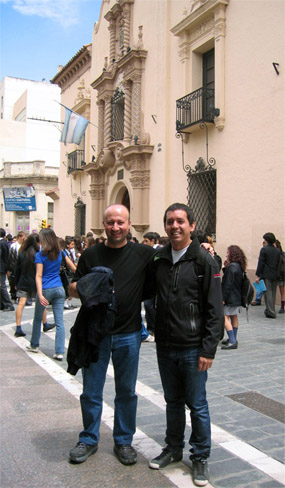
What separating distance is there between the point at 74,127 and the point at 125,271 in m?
15.2

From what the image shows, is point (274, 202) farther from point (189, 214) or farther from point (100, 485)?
point (100, 485)

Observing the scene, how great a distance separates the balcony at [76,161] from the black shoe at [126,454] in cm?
1881

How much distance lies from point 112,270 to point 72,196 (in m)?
20.3

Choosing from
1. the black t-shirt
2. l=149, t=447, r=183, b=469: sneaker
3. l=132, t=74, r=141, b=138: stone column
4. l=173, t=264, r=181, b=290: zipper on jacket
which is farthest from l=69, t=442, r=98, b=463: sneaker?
l=132, t=74, r=141, b=138: stone column

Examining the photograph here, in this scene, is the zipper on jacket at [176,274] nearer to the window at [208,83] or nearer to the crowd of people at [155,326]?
the crowd of people at [155,326]

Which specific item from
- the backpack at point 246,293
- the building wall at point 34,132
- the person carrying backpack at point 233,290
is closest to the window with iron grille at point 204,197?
the person carrying backpack at point 233,290

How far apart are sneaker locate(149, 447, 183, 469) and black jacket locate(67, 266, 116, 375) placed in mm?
807

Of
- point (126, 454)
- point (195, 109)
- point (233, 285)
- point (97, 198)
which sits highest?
point (195, 109)

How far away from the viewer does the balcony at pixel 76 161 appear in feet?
72.0

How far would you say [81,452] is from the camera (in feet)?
11.0

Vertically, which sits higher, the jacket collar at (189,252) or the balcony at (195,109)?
the balcony at (195,109)

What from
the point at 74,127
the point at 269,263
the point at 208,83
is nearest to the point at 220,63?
the point at 208,83

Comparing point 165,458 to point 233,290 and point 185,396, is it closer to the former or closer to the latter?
point 185,396

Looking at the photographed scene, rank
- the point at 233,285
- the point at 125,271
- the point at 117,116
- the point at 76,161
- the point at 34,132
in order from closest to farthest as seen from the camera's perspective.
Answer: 1. the point at 125,271
2. the point at 233,285
3. the point at 117,116
4. the point at 76,161
5. the point at 34,132
